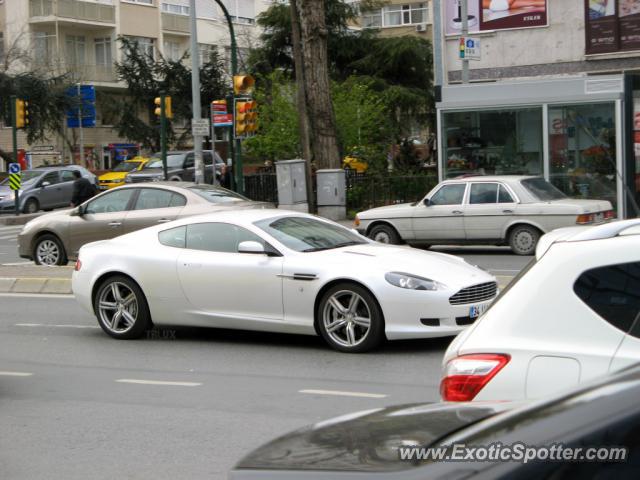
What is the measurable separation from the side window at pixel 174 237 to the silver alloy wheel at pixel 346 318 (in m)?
1.94

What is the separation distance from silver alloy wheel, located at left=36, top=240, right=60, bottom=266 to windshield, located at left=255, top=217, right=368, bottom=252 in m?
8.25

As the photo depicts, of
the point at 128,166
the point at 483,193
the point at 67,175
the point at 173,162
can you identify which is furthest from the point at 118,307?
the point at 128,166

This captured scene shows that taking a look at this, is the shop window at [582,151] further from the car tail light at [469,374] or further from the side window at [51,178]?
the side window at [51,178]

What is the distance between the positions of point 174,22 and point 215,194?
5184cm

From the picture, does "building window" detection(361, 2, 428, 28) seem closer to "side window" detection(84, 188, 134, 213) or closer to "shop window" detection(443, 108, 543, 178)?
"shop window" detection(443, 108, 543, 178)

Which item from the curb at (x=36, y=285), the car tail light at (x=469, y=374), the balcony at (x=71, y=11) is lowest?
the curb at (x=36, y=285)

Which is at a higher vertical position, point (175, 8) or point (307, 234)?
point (175, 8)

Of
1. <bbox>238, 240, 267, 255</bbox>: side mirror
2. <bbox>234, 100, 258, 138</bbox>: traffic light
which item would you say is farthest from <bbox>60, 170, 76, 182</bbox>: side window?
<bbox>238, 240, 267, 255</bbox>: side mirror

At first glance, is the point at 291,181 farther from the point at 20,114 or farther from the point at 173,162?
the point at 173,162

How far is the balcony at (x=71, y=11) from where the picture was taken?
58.8 metres

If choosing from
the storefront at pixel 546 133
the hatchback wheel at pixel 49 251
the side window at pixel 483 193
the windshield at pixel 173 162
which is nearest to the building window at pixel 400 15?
the windshield at pixel 173 162

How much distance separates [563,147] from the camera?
73.7 ft

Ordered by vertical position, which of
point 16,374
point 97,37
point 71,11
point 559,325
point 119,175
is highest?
point 71,11

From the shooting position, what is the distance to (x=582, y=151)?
22.3 meters
